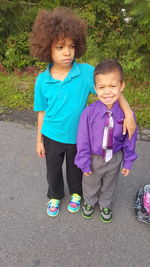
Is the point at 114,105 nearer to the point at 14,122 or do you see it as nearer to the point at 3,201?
the point at 3,201

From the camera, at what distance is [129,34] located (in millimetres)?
6055

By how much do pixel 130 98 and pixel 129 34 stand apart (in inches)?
105

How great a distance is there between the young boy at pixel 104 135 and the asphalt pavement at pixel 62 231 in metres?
0.40

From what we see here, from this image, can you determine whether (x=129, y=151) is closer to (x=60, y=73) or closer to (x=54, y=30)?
(x=60, y=73)

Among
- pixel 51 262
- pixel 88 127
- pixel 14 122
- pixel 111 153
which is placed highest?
pixel 88 127

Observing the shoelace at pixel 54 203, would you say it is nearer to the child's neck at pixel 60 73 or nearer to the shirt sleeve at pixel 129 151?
the shirt sleeve at pixel 129 151

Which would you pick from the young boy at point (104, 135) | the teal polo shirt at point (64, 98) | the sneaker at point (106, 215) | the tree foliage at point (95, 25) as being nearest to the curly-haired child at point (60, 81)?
the teal polo shirt at point (64, 98)

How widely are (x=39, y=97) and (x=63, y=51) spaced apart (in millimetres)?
375

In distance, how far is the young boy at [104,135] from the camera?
5.19 ft

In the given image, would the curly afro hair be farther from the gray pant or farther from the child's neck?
the gray pant

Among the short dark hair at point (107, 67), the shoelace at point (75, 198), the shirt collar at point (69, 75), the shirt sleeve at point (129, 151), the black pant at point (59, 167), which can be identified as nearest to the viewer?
the short dark hair at point (107, 67)

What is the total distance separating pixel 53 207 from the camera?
228cm

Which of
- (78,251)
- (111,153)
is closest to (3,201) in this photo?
(78,251)

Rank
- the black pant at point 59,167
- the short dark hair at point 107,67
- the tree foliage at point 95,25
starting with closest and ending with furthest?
1. the short dark hair at point 107,67
2. the black pant at point 59,167
3. the tree foliage at point 95,25
